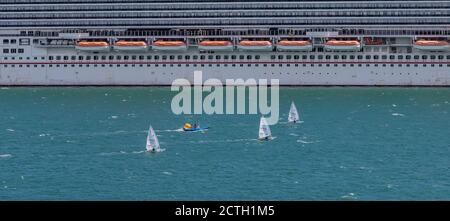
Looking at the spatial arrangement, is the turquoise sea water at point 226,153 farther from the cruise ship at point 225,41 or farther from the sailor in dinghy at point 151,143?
the cruise ship at point 225,41

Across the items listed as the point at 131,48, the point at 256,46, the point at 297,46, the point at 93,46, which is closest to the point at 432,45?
the point at 297,46

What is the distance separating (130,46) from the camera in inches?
5300

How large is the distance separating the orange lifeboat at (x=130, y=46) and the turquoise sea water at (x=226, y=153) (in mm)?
19117

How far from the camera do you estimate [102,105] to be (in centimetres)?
11231

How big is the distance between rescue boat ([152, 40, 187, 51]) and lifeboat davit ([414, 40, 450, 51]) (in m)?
30.8

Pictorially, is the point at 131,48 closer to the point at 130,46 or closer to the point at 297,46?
the point at 130,46

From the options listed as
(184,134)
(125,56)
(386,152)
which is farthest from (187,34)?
(386,152)

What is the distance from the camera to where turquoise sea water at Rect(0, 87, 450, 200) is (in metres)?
59.1

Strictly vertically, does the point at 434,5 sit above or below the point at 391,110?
above

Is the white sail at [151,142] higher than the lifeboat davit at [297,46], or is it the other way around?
the lifeboat davit at [297,46]

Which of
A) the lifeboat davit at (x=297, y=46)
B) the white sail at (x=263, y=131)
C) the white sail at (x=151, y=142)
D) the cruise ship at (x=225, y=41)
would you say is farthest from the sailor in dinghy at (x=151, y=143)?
the lifeboat davit at (x=297, y=46)

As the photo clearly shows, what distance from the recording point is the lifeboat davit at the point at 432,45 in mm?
130375
